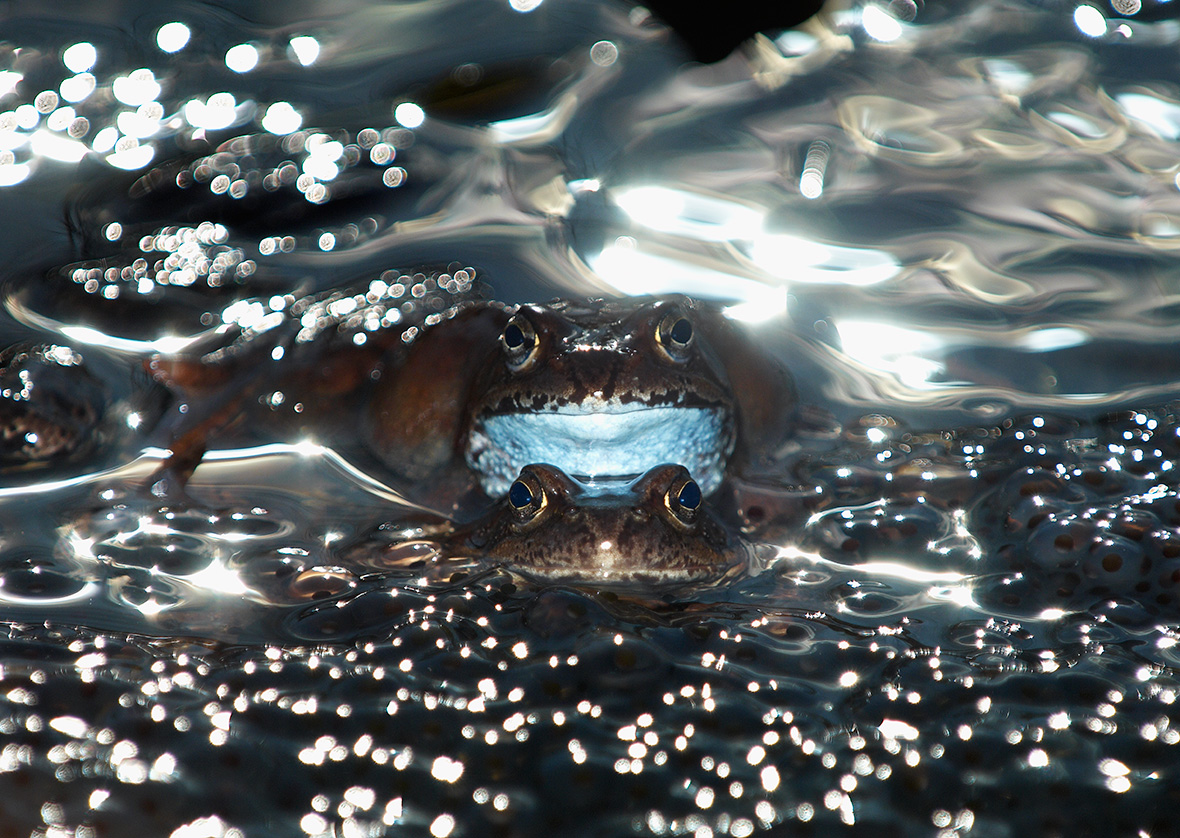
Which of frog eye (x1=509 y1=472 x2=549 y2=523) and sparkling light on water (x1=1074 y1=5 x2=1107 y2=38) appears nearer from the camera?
frog eye (x1=509 y1=472 x2=549 y2=523)

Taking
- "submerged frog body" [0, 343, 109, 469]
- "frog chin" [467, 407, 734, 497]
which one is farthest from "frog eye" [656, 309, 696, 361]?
"submerged frog body" [0, 343, 109, 469]

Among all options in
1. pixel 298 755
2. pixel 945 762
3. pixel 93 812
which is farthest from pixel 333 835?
pixel 945 762

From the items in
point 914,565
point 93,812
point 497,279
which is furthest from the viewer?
point 497,279

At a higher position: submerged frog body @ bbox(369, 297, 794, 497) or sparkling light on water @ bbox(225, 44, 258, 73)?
sparkling light on water @ bbox(225, 44, 258, 73)

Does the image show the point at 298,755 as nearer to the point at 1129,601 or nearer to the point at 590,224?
the point at 1129,601

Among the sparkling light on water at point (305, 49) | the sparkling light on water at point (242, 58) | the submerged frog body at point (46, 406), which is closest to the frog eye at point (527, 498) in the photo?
the submerged frog body at point (46, 406)

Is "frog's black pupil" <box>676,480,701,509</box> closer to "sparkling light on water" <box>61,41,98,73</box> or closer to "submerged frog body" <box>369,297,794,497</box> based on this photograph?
"submerged frog body" <box>369,297,794,497</box>

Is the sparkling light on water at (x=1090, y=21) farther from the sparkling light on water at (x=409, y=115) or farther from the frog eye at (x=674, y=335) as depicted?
the sparkling light on water at (x=409, y=115)
